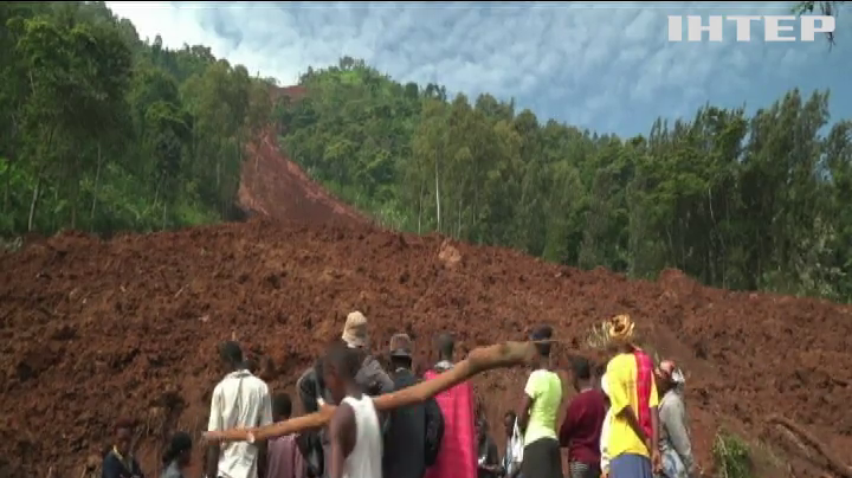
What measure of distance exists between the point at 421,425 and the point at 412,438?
9 centimetres

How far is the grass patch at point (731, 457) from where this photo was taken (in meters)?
10.5

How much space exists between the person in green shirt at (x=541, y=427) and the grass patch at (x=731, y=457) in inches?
219

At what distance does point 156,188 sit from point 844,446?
110 ft

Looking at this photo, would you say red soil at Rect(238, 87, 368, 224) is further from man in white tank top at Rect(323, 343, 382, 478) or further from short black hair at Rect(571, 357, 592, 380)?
man in white tank top at Rect(323, 343, 382, 478)

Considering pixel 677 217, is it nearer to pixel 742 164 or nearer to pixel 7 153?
pixel 742 164

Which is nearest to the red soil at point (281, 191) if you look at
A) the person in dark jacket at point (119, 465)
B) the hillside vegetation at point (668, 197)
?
the hillside vegetation at point (668, 197)

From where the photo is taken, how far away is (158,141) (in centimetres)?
3891

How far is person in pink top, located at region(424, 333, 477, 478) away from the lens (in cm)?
473

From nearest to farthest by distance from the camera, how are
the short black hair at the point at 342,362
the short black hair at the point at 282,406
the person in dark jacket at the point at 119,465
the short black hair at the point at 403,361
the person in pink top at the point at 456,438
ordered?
the short black hair at the point at 342,362 → the person in pink top at the point at 456,438 → the short black hair at the point at 403,361 → the person in dark jacket at the point at 119,465 → the short black hair at the point at 282,406

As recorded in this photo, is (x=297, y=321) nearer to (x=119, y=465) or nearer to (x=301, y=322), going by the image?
(x=301, y=322)

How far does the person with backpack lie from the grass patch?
274 inches

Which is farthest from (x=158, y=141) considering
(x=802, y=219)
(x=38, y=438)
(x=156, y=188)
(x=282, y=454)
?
A: (x=282, y=454)

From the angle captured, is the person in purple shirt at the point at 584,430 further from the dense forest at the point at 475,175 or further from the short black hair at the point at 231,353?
the dense forest at the point at 475,175

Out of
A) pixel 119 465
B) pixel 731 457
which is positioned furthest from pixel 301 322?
pixel 119 465
